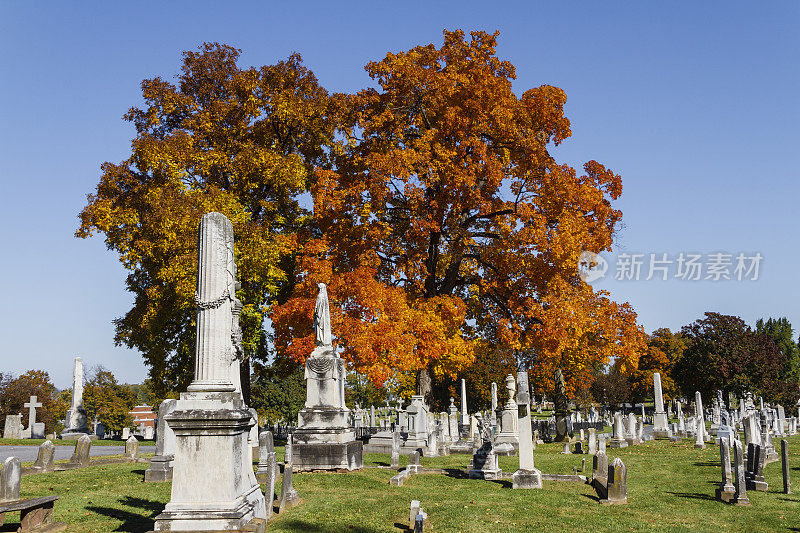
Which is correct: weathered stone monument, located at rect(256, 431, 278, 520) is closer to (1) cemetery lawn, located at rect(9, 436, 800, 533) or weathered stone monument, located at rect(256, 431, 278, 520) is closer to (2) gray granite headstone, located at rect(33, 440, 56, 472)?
(1) cemetery lawn, located at rect(9, 436, 800, 533)

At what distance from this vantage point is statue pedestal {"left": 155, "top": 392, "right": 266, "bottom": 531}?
6641 mm

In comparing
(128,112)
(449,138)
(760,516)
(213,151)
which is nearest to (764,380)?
(449,138)

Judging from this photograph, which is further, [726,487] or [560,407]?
[560,407]

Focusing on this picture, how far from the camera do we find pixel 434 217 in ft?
68.6

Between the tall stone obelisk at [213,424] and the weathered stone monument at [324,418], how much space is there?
7.82 meters

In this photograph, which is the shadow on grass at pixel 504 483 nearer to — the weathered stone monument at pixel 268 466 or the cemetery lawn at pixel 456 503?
the cemetery lawn at pixel 456 503

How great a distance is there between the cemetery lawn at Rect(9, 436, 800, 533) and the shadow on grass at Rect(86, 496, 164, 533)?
1 centimetres

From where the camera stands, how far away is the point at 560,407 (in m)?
26.6

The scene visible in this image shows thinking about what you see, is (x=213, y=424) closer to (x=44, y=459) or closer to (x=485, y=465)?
(x=485, y=465)

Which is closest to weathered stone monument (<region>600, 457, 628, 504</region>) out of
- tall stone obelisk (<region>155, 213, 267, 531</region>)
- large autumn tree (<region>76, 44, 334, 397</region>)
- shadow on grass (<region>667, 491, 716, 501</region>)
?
shadow on grass (<region>667, 491, 716, 501</region>)

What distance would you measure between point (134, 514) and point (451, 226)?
15.0m

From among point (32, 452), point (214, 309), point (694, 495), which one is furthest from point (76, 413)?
point (694, 495)

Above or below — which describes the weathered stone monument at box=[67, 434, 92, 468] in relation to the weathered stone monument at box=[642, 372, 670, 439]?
above

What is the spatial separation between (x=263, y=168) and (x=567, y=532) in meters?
17.1
